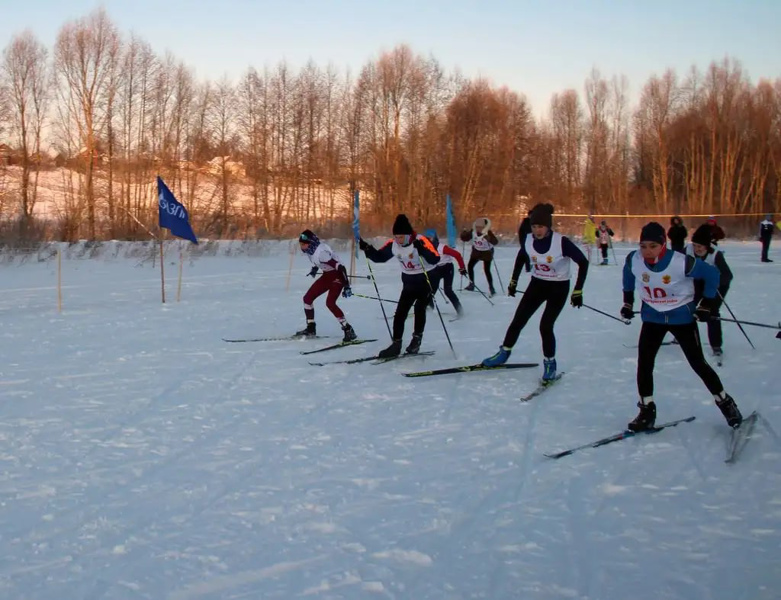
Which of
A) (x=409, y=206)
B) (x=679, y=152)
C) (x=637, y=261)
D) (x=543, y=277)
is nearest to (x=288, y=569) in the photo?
(x=637, y=261)

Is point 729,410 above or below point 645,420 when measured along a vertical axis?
above

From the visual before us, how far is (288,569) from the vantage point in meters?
3.57

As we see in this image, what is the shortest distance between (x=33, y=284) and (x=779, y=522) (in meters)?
19.2

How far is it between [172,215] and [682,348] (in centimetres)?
1109

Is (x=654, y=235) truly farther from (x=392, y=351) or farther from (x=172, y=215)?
(x=172, y=215)

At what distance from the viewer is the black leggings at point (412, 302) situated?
9094mm

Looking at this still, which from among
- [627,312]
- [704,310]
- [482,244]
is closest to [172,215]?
[482,244]

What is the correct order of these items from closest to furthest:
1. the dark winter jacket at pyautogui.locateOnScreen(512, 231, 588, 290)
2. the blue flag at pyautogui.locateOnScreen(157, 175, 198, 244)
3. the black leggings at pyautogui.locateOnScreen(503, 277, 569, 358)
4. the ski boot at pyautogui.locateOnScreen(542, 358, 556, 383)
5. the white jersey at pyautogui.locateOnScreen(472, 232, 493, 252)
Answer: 1. the dark winter jacket at pyautogui.locateOnScreen(512, 231, 588, 290)
2. the black leggings at pyautogui.locateOnScreen(503, 277, 569, 358)
3. the ski boot at pyautogui.locateOnScreen(542, 358, 556, 383)
4. the blue flag at pyautogui.locateOnScreen(157, 175, 198, 244)
5. the white jersey at pyautogui.locateOnScreen(472, 232, 493, 252)

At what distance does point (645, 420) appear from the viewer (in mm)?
5758

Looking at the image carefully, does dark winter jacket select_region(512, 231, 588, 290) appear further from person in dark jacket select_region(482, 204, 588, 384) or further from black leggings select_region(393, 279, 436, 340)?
black leggings select_region(393, 279, 436, 340)

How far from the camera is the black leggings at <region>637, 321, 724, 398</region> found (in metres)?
5.57

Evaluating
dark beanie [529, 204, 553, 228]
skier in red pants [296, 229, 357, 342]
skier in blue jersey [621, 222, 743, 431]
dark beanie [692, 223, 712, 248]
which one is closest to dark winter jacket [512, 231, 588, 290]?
dark beanie [529, 204, 553, 228]

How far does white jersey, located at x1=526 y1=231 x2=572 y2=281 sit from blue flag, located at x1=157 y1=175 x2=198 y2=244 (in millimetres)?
8530

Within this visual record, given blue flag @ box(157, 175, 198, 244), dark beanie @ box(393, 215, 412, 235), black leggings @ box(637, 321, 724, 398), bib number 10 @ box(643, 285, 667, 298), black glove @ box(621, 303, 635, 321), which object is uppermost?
blue flag @ box(157, 175, 198, 244)
